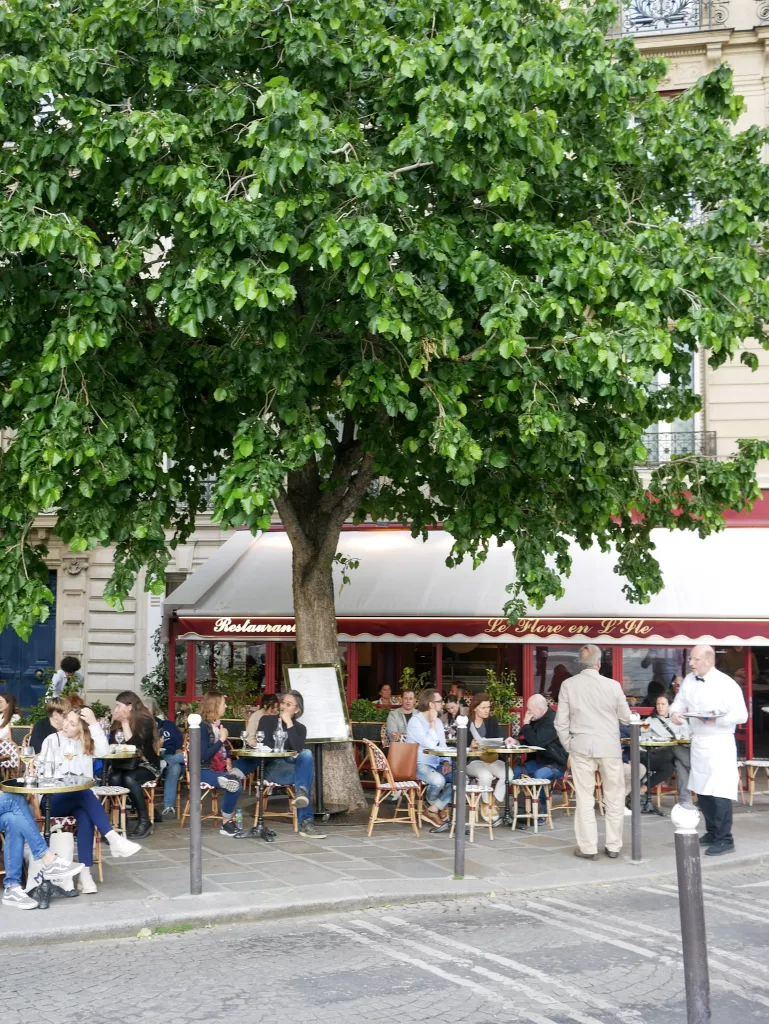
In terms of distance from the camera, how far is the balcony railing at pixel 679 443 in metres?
17.5

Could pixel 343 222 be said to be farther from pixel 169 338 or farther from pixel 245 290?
pixel 169 338

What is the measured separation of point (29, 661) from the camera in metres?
20.9

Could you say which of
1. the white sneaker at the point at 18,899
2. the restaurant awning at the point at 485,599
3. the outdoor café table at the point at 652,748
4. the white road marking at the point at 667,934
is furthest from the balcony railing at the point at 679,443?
the white sneaker at the point at 18,899

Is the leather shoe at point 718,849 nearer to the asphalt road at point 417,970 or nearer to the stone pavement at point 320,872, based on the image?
the stone pavement at point 320,872

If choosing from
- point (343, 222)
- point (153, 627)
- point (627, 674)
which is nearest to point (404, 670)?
point (627, 674)

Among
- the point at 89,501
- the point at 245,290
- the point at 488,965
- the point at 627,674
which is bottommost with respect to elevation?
the point at 488,965

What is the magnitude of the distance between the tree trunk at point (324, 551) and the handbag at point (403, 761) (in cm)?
91

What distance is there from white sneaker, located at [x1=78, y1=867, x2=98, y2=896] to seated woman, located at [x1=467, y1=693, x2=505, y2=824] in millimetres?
3988

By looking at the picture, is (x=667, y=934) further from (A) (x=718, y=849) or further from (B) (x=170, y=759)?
(B) (x=170, y=759)

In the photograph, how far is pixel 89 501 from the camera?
9672mm

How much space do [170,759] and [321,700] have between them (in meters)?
1.80

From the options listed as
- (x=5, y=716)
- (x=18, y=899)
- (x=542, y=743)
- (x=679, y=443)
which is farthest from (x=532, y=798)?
(x=679, y=443)

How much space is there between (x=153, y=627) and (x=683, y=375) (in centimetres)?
1150

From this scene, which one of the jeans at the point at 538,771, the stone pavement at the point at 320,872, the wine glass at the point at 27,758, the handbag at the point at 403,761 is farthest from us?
the jeans at the point at 538,771
